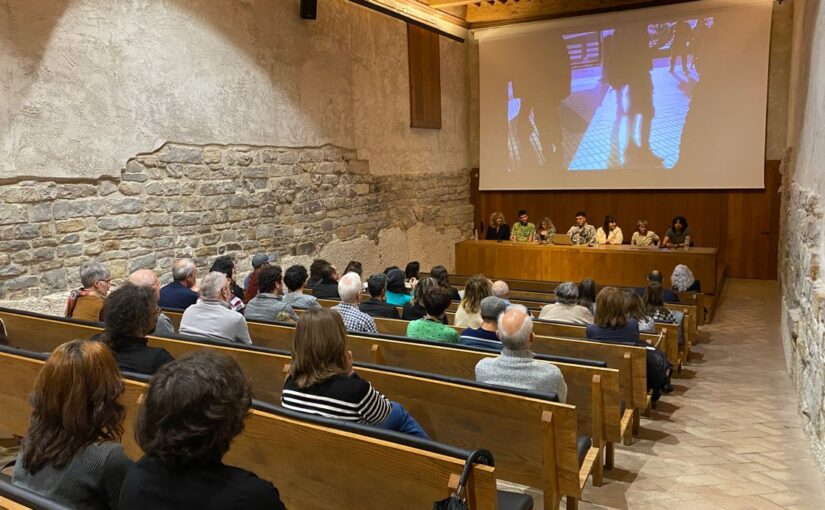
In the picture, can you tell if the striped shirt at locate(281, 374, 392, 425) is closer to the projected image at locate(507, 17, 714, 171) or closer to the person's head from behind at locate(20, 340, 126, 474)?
the person's head from behind at locate(20, 340, 126, 474)

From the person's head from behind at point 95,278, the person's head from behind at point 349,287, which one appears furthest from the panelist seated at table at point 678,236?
the person's head from behind at point 95,278

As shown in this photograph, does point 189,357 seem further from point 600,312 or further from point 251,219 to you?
point 251,219

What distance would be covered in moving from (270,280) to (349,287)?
80 cm

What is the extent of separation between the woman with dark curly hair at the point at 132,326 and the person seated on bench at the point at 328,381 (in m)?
0.68

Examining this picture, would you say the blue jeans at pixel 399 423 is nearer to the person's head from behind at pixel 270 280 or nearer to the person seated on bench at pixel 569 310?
the person's head from behind at pixel 270 280

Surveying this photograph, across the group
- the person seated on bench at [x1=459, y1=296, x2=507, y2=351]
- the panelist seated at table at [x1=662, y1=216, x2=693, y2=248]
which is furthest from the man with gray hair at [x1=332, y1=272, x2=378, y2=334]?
the panelist seated at table at [x1=662, y1=216, x2=693, y2=248]

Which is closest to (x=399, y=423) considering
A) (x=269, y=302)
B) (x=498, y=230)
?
(x=269, y=302)

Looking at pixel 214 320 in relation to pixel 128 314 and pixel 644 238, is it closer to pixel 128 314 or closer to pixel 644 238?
pixel 128 314

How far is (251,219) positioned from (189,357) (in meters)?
5.84

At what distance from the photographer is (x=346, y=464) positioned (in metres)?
1.91

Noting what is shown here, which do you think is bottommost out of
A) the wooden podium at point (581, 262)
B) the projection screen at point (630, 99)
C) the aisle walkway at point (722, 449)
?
the aisle walkway at point (722, 449)

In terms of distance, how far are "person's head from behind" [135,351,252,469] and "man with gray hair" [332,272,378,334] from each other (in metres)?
2.40

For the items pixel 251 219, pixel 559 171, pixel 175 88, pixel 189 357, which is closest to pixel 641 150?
pixel 559 171

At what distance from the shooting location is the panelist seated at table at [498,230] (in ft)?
33.6
